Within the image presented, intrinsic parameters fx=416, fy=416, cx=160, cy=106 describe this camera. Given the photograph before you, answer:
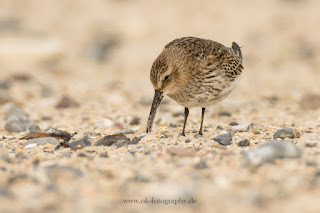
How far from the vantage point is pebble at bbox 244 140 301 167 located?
425cm

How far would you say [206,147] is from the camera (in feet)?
16.9

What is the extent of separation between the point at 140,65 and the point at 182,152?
8339 millimetres

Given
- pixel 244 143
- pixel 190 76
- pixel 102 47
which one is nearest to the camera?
pixel 244 143

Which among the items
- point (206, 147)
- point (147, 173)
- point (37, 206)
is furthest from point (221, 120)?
point (37, 206)

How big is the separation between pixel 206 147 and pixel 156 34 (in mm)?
9719

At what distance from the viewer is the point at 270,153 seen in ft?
14.1

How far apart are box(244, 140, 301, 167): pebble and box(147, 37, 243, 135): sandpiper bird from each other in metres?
1.74

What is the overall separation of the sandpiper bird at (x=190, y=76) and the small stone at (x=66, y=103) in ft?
9.80

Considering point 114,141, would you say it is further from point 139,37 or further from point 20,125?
point 139,37

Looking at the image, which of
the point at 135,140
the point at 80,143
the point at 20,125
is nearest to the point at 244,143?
the point at 135,140

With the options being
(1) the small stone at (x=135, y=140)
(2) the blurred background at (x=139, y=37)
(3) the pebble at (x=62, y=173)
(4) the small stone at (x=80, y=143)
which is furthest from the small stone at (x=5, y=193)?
(2) the blurred background at (x=139, y=37)

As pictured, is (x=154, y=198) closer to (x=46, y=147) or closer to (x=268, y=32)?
(x=46, y=147)

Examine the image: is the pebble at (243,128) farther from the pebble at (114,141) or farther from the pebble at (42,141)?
the pebble at (42,141)

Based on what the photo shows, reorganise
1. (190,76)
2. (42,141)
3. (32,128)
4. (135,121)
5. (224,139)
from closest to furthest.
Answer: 1. (224,139)
2. (42,141)
3. (190,76)
4. (32,128)
5. (135,121)
